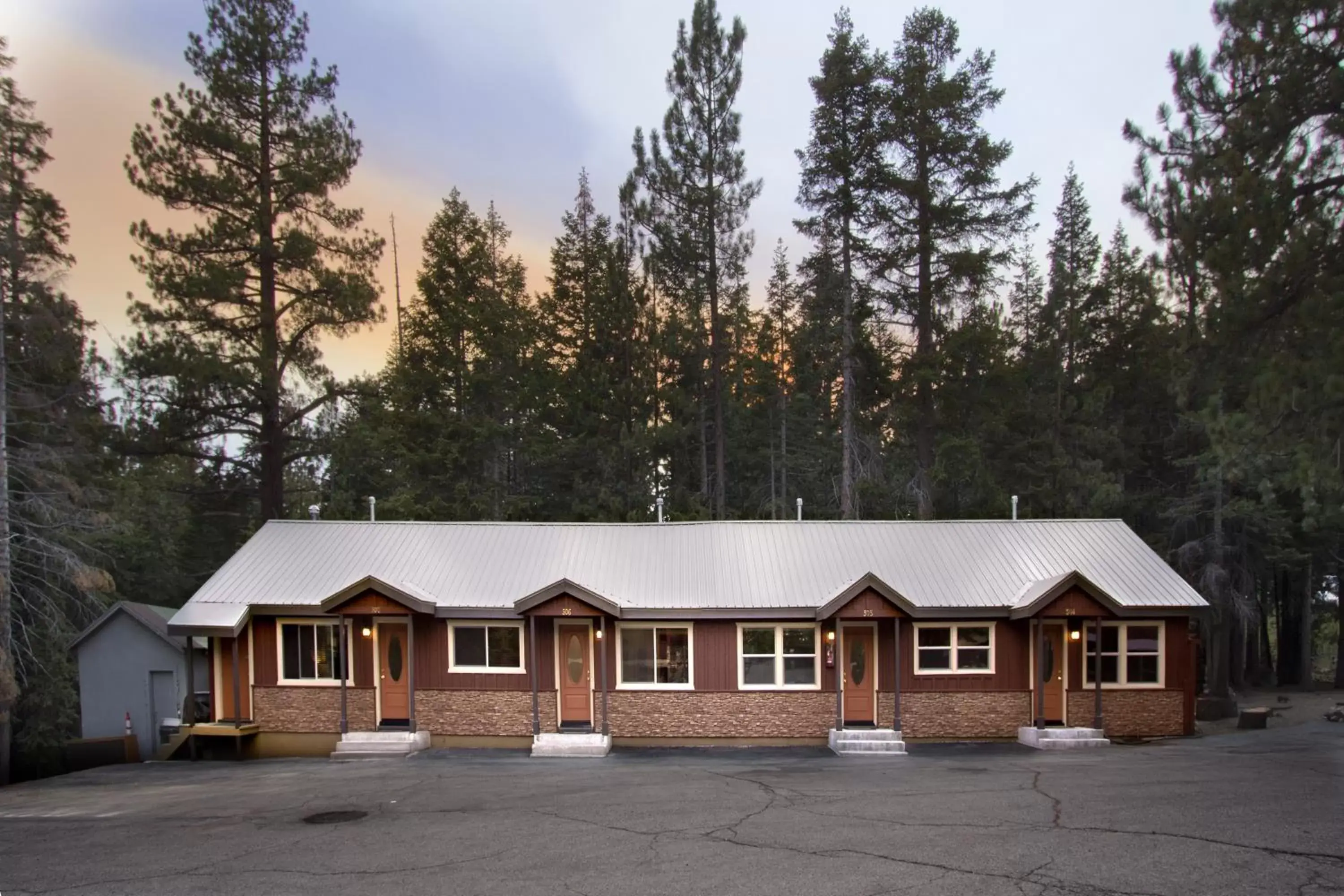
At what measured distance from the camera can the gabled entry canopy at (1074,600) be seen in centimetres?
1452

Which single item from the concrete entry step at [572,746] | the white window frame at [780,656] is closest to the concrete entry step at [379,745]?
the concrete entry step at [572,746]

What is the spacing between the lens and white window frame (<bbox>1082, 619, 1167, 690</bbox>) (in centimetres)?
1548

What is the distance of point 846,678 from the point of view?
51.2 ft

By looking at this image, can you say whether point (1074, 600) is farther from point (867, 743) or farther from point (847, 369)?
point (847, 369)

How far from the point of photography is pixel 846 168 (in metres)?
23.2

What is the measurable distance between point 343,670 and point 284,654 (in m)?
1.71

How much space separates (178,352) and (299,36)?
9261 mm

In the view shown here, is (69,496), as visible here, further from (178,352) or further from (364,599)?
(364,599)

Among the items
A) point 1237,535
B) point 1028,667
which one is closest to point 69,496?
point 1028,667

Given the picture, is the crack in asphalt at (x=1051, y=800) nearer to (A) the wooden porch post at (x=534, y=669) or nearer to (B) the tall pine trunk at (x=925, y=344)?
(A) the wooden porch post at (x=534, y=669)

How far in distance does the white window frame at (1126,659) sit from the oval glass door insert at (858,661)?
4.22 m

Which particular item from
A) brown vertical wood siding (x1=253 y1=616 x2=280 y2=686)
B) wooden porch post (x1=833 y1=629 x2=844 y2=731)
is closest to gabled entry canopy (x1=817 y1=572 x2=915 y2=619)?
wooden porch post (x1=833 y1=629 x2=844 y2=731)

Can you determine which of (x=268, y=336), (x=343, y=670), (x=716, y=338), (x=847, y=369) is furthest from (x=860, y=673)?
(x=268, y=336)

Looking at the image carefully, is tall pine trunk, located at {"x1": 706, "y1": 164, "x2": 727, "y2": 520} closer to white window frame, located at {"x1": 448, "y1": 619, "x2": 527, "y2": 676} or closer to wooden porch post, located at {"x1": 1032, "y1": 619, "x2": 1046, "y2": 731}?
white window frame, located at {"x1": 448, "y1": 619, "x2": 527, "y2": 676}
